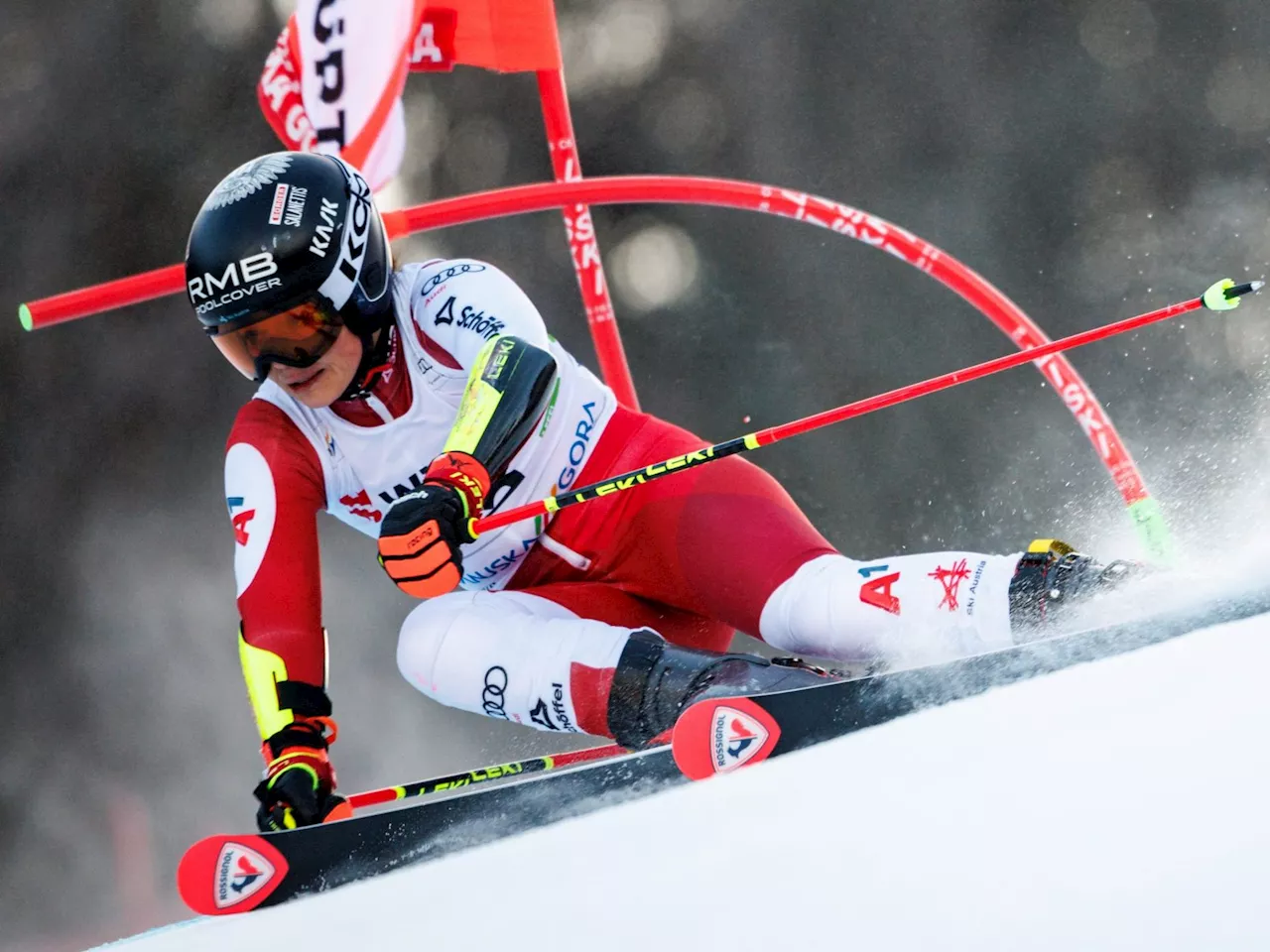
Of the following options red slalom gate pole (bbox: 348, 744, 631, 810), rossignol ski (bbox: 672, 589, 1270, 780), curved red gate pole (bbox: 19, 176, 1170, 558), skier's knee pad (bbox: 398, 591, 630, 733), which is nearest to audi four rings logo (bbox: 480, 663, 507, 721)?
skier's knee pad (bbox: 398, 591, 630, 733)

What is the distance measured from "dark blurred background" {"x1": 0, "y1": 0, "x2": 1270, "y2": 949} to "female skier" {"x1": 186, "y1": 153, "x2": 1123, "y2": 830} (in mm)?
2160

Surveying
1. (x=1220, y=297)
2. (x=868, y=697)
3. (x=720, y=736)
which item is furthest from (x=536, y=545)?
(x=1220, y=297)

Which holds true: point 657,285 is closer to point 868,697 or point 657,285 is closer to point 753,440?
point 753,440

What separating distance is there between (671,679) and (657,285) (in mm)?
2749

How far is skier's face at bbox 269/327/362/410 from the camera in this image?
87.4 inches

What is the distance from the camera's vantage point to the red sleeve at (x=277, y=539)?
2250 millimetres

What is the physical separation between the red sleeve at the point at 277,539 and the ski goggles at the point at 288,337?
15 cm

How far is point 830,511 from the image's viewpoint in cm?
459

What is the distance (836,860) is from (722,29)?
150 inches

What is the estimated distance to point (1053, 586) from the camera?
184 cm

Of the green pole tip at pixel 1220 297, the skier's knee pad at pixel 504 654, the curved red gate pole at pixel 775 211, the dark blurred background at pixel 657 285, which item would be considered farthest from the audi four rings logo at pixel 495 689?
the dark blurred background at pixel 657 285

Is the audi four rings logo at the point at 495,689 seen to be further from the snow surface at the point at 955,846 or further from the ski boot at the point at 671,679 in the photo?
the snow surface at the point at 955,846

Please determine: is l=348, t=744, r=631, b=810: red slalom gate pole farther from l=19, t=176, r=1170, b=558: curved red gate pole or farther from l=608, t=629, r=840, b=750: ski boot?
l=19, t=176, r=1170, b=558: curved red gate pole

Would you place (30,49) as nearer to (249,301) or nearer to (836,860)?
(249,301)
